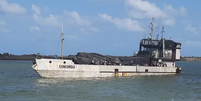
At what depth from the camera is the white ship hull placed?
4103 cm

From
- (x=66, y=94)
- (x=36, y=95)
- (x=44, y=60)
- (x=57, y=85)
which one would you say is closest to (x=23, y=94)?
(x=36, y=95)

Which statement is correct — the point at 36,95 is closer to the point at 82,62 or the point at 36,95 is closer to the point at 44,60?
the point at 44,60

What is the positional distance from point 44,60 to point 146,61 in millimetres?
18739

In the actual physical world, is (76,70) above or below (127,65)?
below

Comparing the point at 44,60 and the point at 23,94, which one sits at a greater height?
the point at 44,60

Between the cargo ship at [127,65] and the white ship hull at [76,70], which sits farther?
the cargo ship at [127,65]

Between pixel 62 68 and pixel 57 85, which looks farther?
pixel 62 68

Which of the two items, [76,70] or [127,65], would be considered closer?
[76,70]

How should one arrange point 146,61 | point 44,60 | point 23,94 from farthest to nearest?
point 146,61 < point 44,60 < point 23,94

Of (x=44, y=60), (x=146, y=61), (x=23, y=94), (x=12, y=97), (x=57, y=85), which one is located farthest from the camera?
(x=146, y=61)

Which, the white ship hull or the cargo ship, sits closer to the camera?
the white ship hull

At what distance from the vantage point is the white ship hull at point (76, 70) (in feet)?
135

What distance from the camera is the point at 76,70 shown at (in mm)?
42844

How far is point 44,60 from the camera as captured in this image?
40750 millimetres
